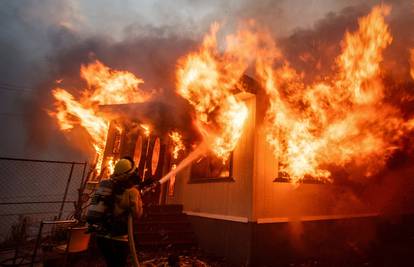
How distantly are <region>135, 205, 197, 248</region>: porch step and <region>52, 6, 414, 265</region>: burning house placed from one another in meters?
0.38

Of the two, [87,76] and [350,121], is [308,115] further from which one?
[87,76]

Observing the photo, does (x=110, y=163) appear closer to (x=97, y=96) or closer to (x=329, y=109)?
(x=97, y=96)

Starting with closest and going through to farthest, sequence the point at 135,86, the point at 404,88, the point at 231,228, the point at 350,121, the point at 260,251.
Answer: the point at 260,251
the point at 231,228
the point at 350,121
the point at 404,88
the point at 135,86

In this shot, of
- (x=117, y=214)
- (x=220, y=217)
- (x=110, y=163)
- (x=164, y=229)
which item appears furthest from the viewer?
(x=110, y=163)

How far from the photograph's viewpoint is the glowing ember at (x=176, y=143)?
959 centimetres

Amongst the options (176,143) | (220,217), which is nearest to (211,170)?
(220,217)

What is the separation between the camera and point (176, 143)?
32.1 ft

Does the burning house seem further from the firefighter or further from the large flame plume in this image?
the firefighter

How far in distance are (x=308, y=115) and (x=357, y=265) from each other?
4579mm

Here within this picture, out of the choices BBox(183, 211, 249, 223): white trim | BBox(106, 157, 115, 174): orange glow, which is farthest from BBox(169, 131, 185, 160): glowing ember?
BBox(106, 157, 115, 174): orange glow

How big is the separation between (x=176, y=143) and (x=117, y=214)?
5.62 meters

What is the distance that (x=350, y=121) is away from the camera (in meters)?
8.42

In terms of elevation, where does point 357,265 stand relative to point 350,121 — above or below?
below

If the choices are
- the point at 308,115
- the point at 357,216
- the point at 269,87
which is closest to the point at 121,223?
the point at 269,87
